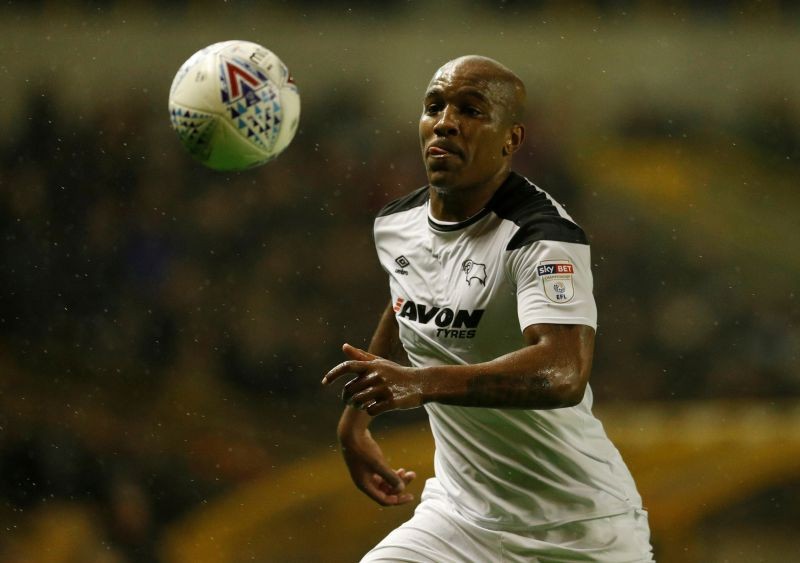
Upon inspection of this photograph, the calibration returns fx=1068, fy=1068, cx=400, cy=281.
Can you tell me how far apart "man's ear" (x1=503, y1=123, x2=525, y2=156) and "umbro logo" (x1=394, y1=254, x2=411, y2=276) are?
1.43 ft

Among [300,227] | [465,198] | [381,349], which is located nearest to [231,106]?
[465,198]

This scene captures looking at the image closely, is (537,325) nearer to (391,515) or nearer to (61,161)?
(391,515)

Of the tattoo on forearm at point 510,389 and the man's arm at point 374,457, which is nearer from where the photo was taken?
the tattoo on forearm at point 510,389

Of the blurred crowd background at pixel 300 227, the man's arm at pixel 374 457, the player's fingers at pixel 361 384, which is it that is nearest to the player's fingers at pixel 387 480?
the man's arm at pixel 374 457

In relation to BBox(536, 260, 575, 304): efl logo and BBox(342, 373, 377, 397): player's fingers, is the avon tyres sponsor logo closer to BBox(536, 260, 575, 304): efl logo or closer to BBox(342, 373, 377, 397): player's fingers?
BBox(536, 260, 575, 304): efl logo

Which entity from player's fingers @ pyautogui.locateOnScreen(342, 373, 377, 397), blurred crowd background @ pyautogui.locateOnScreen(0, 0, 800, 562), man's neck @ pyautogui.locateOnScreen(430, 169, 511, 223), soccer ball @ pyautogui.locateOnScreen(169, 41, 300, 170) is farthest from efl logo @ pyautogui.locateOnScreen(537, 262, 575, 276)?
blurred crowd background @ pyautogui.locateOnScreen(0, 0, 800, 562)

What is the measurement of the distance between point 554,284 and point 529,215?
28 cm

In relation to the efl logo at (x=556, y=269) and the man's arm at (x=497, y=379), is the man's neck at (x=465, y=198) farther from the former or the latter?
the man's arm at (x=497, y=379)

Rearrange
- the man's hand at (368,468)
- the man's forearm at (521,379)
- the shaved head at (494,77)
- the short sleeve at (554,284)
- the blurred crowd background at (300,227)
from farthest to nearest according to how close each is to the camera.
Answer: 1. the blurred crowd background at (300,227)
2. the man's hand at (368,468)
3. the shaved head at (494,77)
4. the short sleeve at (554,284)
5. the man's forearm at (521,379)

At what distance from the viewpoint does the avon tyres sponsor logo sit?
2.87m

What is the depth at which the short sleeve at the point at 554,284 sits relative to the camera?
260 cm

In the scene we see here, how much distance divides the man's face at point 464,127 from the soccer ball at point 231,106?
523 mm

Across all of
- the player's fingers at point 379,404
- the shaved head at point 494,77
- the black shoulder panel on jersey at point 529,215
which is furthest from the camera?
the shaved head at point 494,77

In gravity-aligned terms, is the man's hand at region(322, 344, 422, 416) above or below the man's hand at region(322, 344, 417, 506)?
above
